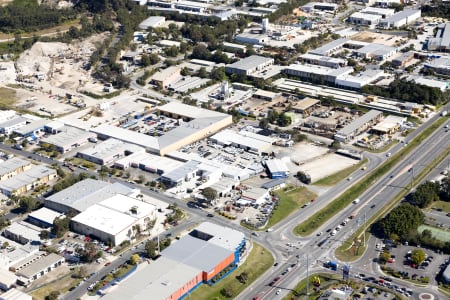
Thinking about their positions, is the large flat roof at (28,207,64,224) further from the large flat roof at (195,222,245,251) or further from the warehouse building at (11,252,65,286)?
the large flat roof at (195,222,245,251)

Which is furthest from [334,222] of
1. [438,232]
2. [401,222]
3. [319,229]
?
[438,232]

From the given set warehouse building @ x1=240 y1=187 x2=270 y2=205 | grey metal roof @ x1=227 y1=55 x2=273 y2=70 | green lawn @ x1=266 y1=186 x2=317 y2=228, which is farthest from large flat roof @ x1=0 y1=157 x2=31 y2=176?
grey metal roof @ x1=227 y1=55 x2=273 y2=70

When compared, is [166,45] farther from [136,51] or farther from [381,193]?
[381,193]

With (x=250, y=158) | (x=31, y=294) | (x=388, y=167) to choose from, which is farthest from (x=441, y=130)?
(x=31, y=294)

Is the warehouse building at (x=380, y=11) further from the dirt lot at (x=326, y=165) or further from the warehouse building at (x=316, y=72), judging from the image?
the dirt lot at (x=326, y=165)

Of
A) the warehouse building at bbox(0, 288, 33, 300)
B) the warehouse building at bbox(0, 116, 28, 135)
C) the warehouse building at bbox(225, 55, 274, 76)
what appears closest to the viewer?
the warehouse building at bbox(0, 288, 33, 300)

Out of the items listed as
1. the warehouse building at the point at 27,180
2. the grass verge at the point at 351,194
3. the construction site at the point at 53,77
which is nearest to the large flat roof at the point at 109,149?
the warehouse building at the point at 27,180
